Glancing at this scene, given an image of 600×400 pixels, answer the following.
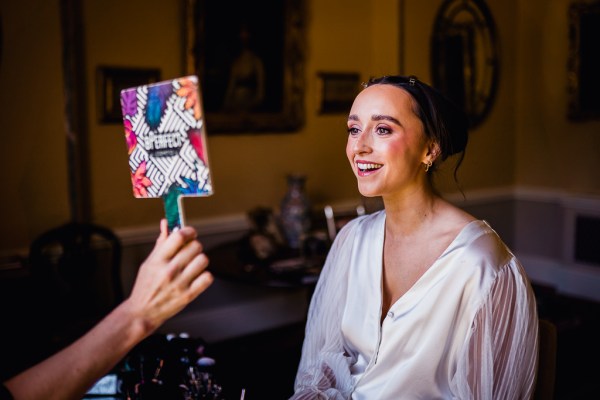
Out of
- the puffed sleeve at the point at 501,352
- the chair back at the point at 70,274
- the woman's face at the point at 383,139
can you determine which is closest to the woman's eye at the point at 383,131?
the woman's face at the point at 383,139

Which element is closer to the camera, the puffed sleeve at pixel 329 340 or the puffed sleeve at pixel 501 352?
the puffed sleeve at pixel 501 352

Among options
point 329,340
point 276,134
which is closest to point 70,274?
point 276,134

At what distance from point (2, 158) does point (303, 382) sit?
2.69 m

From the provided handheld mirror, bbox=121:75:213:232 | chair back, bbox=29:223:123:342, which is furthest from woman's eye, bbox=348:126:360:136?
chair back, bbox=29:223:123:342

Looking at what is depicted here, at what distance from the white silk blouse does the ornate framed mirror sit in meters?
4.26

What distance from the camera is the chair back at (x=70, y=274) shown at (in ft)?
11.5

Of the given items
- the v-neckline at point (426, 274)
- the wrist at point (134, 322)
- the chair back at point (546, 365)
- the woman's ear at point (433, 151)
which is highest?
the woman's ear at point (433, 151)

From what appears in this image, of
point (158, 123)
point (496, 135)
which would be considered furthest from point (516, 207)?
point (158, 123)

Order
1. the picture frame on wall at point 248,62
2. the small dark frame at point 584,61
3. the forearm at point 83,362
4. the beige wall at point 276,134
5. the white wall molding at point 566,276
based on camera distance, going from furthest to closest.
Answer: the white wall molding at point 566,276 → the small dark frame at point 584,61 → the picture frame on wall at point 248,62 → the beige wall at point 276,134 → the forearm at point 83,362

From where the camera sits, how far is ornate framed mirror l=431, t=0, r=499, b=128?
5738mm

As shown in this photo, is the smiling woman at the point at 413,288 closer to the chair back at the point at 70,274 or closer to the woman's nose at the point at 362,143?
the woman's nose at the point at 362,143

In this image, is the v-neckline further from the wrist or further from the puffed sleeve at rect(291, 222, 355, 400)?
Answer: the wrist

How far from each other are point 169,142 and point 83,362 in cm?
Answer: 37

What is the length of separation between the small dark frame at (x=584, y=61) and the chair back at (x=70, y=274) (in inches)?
169
